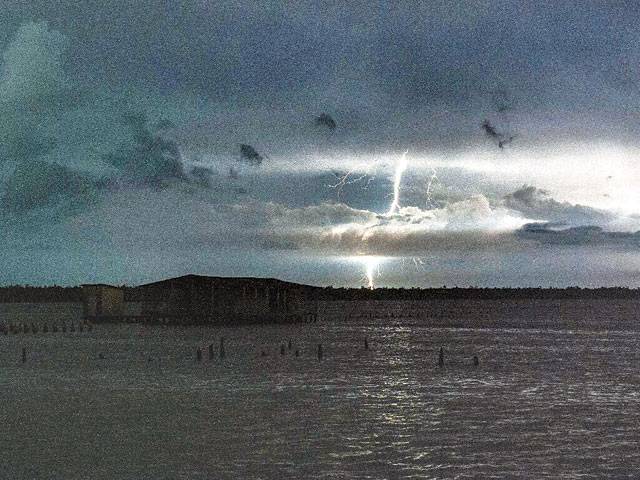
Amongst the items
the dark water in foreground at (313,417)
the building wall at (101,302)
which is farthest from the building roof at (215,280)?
the dark water in foreground at (313,417)

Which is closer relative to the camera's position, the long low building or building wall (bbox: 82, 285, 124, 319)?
the long low building

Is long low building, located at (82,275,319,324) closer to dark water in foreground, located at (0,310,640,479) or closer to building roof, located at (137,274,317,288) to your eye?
building roof, located at (137,274,317,288)

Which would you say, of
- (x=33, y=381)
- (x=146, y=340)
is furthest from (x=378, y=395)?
(x=146, y=340)

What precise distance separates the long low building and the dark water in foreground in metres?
34.6

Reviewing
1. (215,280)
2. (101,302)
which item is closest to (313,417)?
(215,280)

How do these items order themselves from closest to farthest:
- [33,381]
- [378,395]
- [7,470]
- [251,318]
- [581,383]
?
[7,470]
[378,395]
[33,381]
[581,383]
[251,318]

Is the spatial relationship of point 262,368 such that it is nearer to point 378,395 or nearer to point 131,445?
point 378,395

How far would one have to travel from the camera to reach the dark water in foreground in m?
22.0

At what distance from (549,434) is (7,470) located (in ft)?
53.2

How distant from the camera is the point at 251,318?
3802 inches

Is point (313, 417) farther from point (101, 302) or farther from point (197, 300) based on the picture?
point (101, 302)

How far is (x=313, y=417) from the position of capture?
29906 millimetres

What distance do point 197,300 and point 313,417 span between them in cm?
6648

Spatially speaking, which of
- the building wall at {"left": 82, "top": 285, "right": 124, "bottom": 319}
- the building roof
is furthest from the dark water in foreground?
the building wall at {"left": 82, "top": 285, "right": 124, "bottom": 319}
